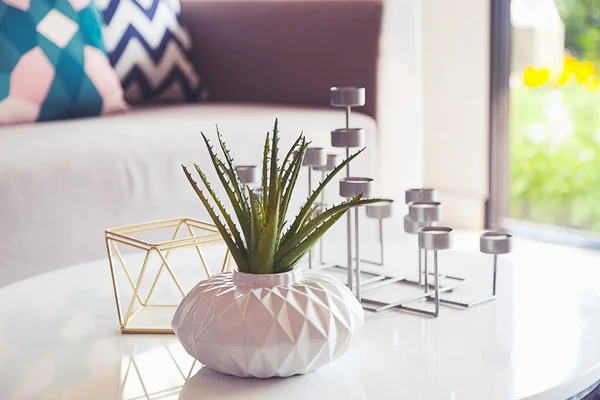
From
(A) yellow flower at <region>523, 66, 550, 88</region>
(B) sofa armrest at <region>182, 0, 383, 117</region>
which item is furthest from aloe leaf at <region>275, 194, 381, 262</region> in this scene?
(A) yellow flower at <region>523, 66, 550, 88</region>

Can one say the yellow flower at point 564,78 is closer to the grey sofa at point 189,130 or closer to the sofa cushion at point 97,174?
the grey sofa at point 189,130

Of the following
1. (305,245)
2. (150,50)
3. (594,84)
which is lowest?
(305,245)

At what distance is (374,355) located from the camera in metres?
0.94

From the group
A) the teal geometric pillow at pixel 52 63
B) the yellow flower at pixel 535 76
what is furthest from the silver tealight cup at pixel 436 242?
the yellow flower at pixel 535 76

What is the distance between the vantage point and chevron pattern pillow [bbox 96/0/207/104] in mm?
2428

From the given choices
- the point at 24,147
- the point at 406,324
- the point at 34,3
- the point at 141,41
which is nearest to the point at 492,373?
the point at 406,324

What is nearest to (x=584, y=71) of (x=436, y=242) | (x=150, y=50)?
(x=150, y=50)

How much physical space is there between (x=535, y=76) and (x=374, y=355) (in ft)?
8.13

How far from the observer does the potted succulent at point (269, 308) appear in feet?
2.81

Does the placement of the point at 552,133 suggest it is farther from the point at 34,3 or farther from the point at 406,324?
the point at 406,324

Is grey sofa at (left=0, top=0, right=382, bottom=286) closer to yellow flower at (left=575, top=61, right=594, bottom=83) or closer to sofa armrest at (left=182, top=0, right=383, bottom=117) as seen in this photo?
sofa armrest at (left=182, top=0, right=383, bottom=117)

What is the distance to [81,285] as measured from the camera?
125 cm

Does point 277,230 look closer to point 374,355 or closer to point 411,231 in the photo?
point 374,355

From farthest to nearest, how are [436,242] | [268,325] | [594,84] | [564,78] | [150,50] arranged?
[564,78]
[594,84]
[150,50]
[436,242]
[268,325]
